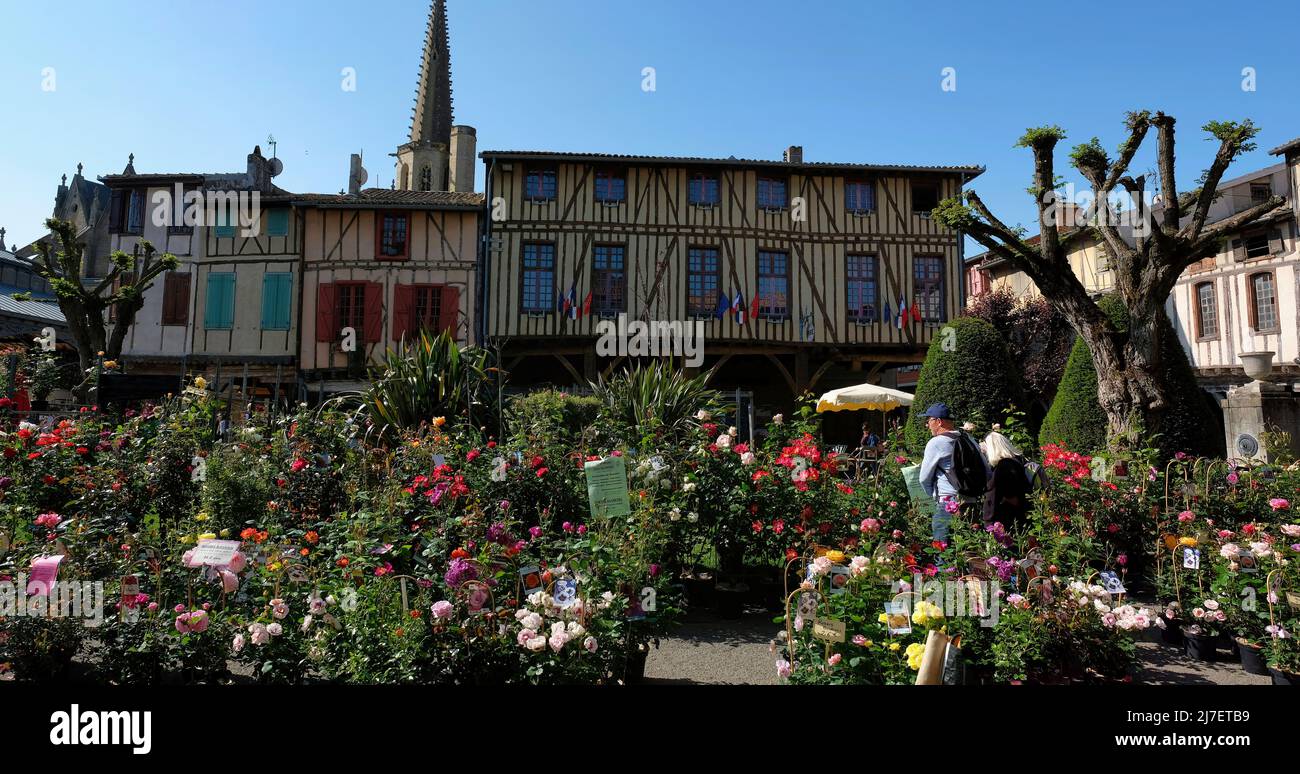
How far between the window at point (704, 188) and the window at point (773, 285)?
64.6 inches

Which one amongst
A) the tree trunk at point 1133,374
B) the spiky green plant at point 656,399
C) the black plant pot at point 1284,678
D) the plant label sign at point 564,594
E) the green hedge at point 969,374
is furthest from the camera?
the green hedge at point 969,374

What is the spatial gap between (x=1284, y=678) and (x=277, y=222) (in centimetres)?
1886

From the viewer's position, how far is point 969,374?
10.1 m

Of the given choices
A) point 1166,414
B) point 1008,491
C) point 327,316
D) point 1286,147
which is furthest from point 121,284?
point 1286,147

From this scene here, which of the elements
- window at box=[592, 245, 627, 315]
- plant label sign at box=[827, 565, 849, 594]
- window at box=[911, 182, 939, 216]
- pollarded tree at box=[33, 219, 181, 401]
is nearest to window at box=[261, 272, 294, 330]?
pollarded tree at box=[33, 219, 181, 401]

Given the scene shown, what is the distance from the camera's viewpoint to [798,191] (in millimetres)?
17062

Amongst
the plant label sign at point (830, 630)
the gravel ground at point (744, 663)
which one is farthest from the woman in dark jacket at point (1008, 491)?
the plant label sign at point (830, 630)

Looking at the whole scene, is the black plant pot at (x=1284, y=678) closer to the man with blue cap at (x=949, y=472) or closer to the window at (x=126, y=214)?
the man with blue cap at (x=949, y=472)

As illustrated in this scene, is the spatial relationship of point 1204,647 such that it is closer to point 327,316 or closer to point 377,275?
point 377,275

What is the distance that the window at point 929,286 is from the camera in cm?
1689
